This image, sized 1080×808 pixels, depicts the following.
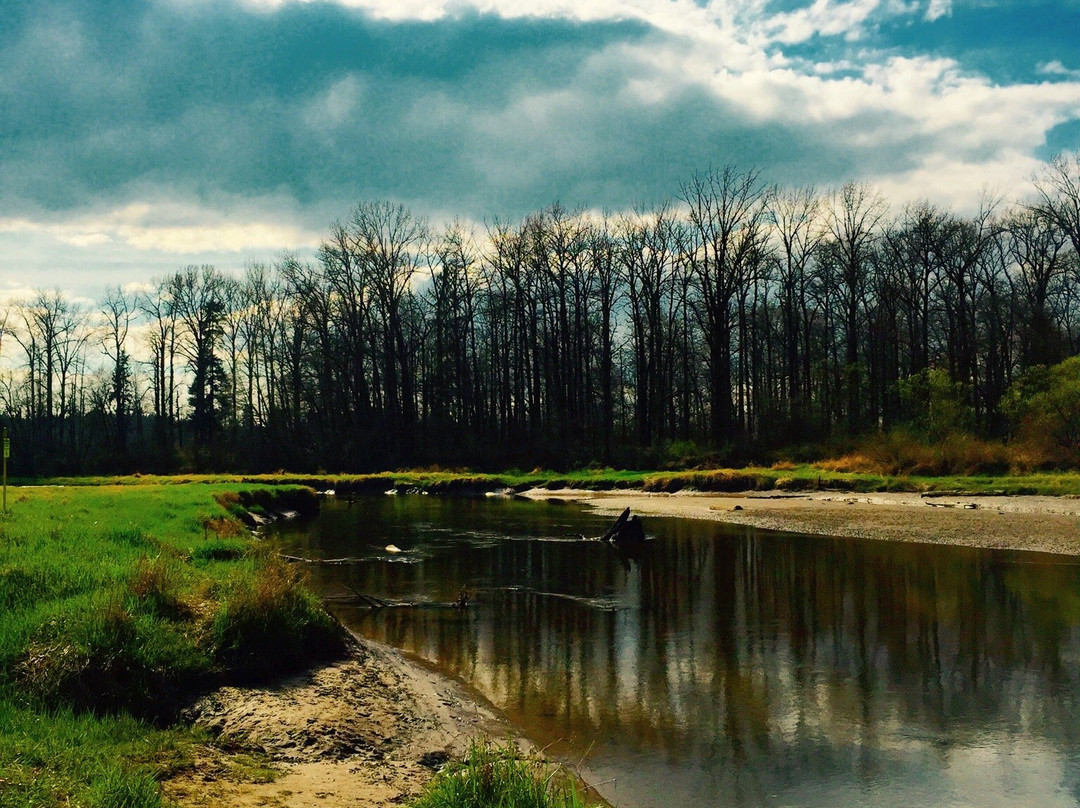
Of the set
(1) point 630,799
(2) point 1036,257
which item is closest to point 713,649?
(1) point 630,799

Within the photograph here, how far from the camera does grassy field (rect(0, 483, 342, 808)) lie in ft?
16.7

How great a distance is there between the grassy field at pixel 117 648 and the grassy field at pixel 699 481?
25.8 metres

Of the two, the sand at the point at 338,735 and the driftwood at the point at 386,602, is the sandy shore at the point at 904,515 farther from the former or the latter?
the sand at the point at 338,735

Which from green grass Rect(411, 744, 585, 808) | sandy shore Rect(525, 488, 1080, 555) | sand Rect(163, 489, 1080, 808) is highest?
green grass Rect(411, 744, 585, 808)

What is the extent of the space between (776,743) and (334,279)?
61.6m

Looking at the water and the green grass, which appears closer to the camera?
the green grass

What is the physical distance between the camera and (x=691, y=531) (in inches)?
973

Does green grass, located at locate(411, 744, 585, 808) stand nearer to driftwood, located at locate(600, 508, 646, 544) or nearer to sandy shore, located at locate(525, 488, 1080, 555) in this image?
→ driftwood, located at locate(600, 508, 646, 544)

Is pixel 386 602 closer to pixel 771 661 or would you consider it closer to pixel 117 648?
pixel 771 661

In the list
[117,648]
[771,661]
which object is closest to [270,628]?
[117,648]

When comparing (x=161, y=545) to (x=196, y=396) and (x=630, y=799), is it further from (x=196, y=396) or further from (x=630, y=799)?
(x=196, y=396)

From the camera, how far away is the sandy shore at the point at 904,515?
66.0 feet

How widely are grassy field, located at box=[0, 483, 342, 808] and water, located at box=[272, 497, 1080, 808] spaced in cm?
254

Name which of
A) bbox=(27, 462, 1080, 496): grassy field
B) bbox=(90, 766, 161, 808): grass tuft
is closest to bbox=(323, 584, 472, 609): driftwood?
bbox=(90, 766, 161, 808): grass tuft
